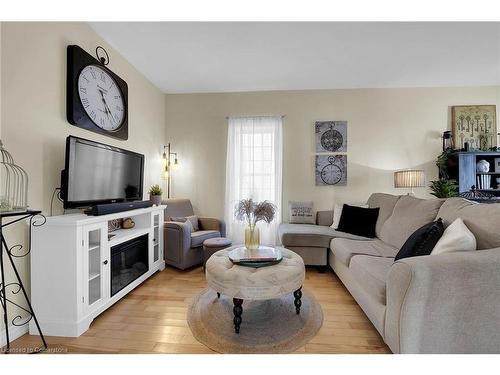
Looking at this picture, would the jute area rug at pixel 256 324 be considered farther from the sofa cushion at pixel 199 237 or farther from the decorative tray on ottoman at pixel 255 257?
the sofa cushion at pixel 199 237

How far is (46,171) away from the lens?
71.1 inches

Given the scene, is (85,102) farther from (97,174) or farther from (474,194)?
(474,194)

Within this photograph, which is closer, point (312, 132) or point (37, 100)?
point (37, 100)

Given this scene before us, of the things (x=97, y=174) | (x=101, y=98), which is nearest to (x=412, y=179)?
(x=97, y=174)

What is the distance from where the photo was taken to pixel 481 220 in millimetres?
1512

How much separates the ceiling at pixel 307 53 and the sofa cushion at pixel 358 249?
215cm

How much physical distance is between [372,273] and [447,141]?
10.4ft

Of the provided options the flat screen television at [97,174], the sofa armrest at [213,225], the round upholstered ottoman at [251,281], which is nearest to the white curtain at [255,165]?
the sofa armrest at [213,225]

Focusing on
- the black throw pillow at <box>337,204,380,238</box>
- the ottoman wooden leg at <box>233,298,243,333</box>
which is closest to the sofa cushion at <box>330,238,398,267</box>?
the black throw pillow at <box>337,204,380,238</box>

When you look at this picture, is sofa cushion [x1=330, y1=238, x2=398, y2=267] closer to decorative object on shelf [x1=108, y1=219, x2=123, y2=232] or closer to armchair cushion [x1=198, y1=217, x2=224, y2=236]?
armchair cushion [x1=198, y1=217, x2=224, y2=236]

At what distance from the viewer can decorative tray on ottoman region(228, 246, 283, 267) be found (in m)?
1.78

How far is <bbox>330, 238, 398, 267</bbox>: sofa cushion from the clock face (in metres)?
2.73
